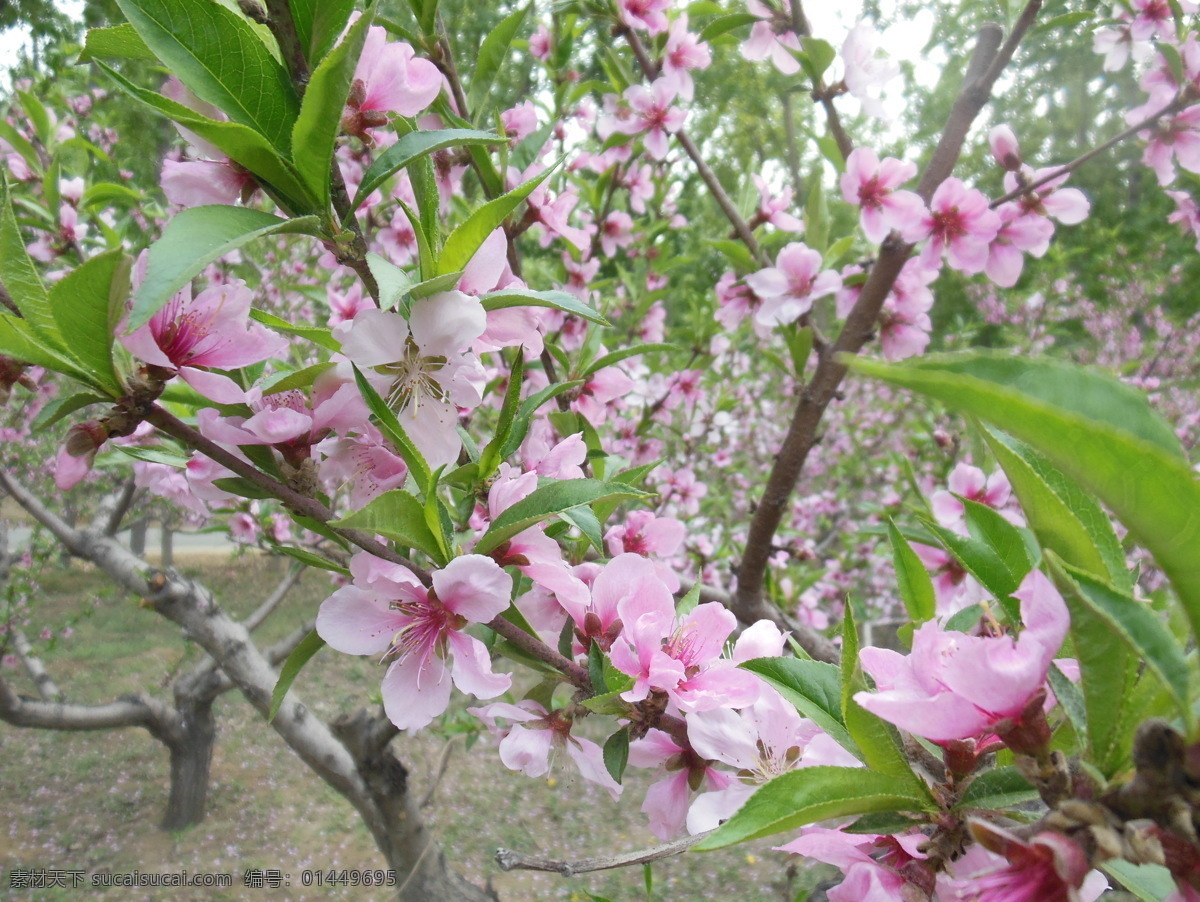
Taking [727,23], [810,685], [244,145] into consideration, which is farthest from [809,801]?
[727,23]

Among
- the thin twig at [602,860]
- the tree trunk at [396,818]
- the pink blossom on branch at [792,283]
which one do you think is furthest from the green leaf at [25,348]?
the tree trunk at [396,818]

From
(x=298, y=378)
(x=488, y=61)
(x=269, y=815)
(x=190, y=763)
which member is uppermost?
(x=488, y=61)

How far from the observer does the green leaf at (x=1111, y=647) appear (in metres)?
0.35

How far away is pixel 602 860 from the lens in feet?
1.74

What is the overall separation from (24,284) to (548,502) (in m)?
0.49

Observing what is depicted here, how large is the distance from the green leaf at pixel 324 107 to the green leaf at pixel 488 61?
26.8 inches

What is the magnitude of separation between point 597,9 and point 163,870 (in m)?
4.68

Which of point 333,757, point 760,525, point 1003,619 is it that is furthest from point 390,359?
point 333,757

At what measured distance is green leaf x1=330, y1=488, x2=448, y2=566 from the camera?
0.59 metres

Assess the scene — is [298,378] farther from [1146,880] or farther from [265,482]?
[1146,880]

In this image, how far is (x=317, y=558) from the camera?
0.74 meters

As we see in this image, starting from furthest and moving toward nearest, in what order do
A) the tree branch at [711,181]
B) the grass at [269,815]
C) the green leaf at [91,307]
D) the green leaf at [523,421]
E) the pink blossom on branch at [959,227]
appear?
1. the grass at [269,815]
2. the tree branch at [711,181]
3. the pink blossom on branch at [959,227]
4. the green leaf at [523,421]
5. the green leaf at [91,307]

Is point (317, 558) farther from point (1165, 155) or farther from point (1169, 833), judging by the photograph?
point (1165, 155)

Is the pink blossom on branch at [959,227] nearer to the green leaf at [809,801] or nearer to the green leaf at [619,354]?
the green leaf at [619,354]
